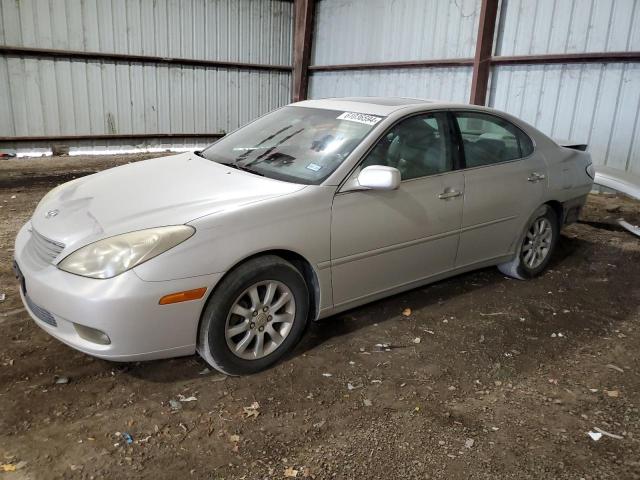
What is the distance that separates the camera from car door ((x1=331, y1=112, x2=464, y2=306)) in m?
3.48

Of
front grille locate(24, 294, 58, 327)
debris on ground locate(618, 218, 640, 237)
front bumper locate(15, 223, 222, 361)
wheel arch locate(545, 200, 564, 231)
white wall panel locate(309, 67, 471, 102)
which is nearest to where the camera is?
front bumper locate(15, 223, 222, 361)

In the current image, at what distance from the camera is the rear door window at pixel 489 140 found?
13.8 ft

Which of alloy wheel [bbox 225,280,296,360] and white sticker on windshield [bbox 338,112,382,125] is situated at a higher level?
white sticker on windshield [bbox 338,112,382,125]

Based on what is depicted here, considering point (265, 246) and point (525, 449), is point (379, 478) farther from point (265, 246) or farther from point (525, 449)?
point (265, 246)

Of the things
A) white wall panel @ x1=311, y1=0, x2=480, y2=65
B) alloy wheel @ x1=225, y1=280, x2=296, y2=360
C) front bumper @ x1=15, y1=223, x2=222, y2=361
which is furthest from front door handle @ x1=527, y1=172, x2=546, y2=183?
white wall panel @ x1=311, y1=0, x2=480, y2=65

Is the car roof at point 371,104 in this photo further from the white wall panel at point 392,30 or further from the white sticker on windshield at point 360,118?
the white wall panel at point 392,30

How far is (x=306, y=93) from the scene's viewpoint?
44.5 feet

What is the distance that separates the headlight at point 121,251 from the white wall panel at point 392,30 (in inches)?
326

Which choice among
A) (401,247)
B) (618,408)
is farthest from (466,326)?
(618,408)

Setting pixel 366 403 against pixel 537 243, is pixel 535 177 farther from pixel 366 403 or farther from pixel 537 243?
pixel 366 403

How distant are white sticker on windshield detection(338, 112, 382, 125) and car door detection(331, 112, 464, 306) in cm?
14

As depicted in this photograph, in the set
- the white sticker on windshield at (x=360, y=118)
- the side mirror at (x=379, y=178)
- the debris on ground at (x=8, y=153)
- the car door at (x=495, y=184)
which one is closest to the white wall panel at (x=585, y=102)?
the car door at (x=495, y=184)

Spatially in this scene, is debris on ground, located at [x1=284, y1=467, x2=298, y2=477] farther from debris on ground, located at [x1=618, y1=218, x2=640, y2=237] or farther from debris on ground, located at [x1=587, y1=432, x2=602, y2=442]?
debris on ground, located at [x1=618, y1=218, x2=640, y2=237]

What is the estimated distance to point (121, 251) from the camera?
279cm
